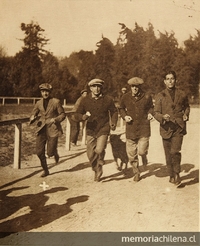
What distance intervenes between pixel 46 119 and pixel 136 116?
1.03 meters

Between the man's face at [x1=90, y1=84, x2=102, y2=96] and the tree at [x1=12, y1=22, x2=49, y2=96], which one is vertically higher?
the tree at [x1=12, y1=22, x2=49, y2=96]

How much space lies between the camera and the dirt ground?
A: 3047 millimetres

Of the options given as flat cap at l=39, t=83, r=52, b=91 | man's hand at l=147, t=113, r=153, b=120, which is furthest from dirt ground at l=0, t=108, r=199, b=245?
flat cap at l=39, t=83, r=52, b=91

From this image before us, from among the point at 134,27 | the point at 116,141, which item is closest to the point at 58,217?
the point at 116,141

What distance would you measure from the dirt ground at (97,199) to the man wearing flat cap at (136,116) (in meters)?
0.31

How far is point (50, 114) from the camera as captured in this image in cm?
349

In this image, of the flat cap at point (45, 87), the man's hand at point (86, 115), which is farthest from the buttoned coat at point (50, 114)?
the man's hand at point (86, 115)

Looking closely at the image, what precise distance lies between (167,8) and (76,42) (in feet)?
3.61

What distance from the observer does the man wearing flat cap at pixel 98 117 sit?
11.5 ft

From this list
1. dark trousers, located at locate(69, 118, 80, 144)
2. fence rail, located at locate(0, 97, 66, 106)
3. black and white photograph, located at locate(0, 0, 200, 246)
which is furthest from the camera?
dark trousers, located at locate(69, 118, 80, 144)

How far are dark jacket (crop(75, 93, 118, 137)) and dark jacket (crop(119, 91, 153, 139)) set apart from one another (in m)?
0.15

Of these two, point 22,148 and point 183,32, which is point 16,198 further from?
point 183,32

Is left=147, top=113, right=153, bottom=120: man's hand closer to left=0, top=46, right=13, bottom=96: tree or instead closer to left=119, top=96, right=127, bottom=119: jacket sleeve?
left=119, top=96, right=127, bottom=119: jacket sleeve

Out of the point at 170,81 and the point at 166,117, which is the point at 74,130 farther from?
the point at 170,81
